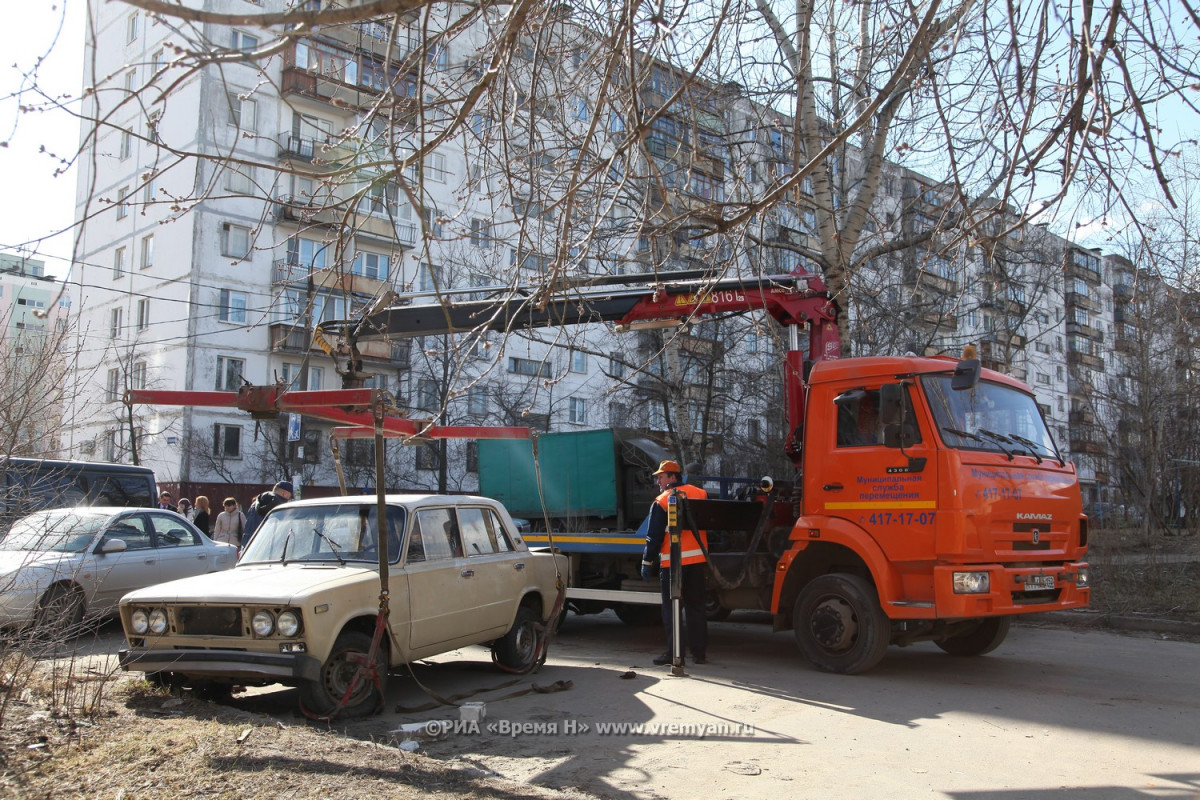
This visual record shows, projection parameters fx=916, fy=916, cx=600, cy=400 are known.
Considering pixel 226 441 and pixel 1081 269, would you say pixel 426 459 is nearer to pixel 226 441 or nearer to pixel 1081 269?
pixel 226 441

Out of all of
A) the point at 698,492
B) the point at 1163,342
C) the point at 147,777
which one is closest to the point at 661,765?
the point at 147,777

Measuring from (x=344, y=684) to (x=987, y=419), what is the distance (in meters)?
5.91

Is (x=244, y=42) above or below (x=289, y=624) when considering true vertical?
above

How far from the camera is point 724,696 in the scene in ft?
24.4

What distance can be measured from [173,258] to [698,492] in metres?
29.4

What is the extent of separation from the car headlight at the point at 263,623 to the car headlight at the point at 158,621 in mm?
743

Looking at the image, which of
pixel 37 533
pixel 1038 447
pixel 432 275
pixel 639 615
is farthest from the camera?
pixel 639 615

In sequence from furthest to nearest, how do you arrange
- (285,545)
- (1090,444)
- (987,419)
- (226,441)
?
(226,441), (1090,444), (987,419), (285,545)

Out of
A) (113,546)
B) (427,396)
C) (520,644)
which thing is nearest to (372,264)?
(427,396)

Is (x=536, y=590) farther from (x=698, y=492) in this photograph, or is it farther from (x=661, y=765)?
(x=661, y=765)

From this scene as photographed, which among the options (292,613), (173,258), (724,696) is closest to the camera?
(292,613)

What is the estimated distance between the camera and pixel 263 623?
6004mm

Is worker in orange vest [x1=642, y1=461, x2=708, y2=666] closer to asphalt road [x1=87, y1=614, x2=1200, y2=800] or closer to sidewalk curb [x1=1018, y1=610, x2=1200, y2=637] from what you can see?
asphalt road [x1=87, y1=614, x2=1200, y2=800]

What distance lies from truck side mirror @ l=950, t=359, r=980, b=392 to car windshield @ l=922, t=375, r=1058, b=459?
29cm
